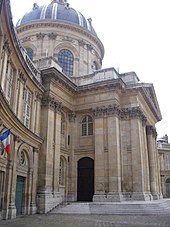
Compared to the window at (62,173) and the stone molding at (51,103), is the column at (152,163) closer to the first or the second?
the window at (62,173)

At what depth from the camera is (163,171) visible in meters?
43.2

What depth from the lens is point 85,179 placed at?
75.2ft

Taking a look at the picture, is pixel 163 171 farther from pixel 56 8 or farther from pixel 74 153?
pixel 56 8

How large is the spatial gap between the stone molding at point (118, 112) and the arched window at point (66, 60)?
292 inches

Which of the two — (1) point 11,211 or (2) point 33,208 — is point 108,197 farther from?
(1) point 11,211

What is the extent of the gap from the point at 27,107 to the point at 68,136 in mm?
5718

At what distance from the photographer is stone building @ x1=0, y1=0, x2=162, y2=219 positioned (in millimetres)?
16597

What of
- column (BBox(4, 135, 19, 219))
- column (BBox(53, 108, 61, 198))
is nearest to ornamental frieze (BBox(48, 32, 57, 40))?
column (BBox(53, 108, 61, 198))

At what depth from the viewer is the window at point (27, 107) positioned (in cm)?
1864

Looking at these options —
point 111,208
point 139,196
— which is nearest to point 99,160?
point 139,196

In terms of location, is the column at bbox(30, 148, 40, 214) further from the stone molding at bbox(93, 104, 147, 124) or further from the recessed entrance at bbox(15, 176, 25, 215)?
the stone molding at bbox(93, 104, 147, 124)

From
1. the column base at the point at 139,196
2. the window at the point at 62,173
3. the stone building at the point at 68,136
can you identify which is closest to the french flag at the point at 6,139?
the stone building at the point at 68,136

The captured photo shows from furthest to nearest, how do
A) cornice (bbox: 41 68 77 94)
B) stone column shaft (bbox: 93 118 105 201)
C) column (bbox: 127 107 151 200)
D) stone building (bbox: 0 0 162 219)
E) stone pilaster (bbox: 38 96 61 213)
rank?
column (bbox: 127 107 151 200) → stone column shaft (bbox: 93 118 105 201) → cornice (bbox: 41 68 77 94) → stone pilaster (bbox: 38 96 61 213) → stone building (bbox: 0 0 162 219)

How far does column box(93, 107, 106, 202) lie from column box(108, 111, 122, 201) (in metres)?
0.59
